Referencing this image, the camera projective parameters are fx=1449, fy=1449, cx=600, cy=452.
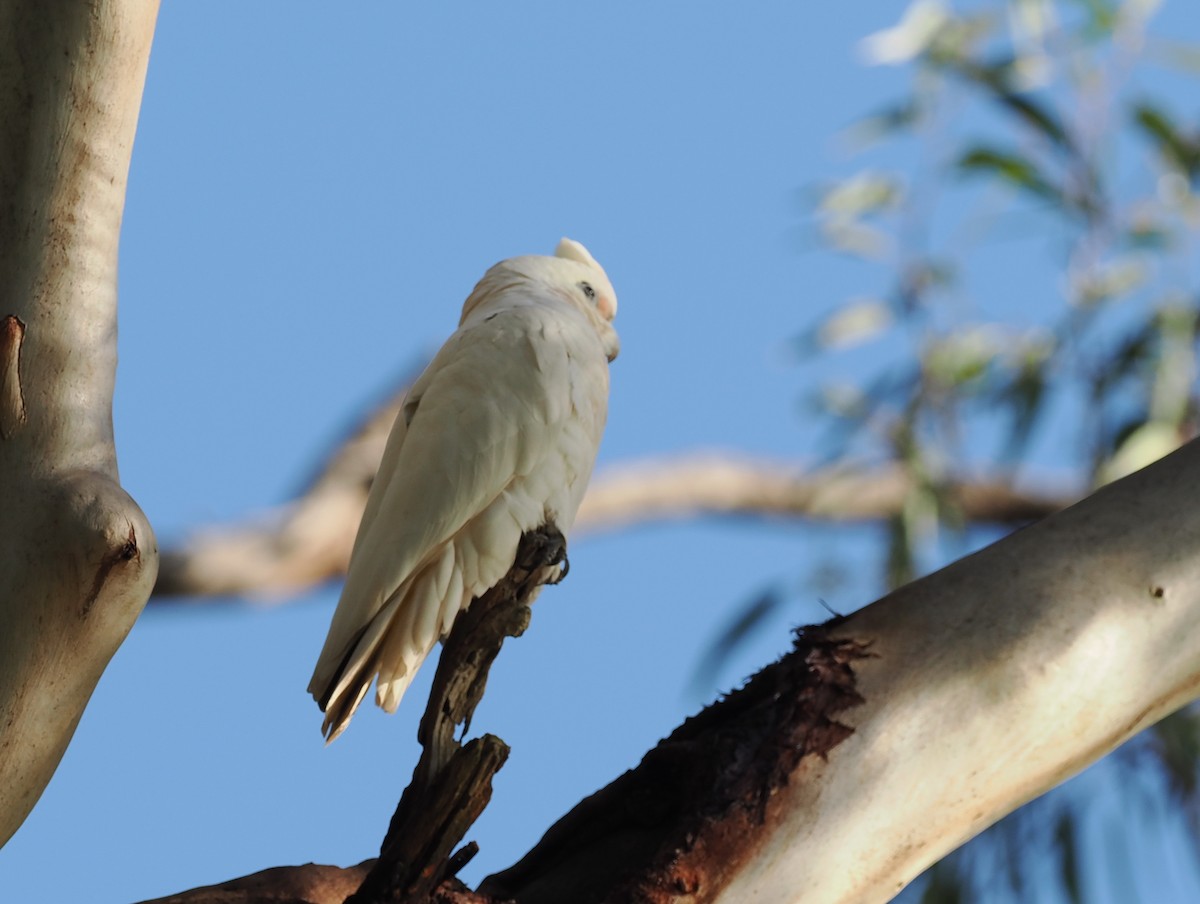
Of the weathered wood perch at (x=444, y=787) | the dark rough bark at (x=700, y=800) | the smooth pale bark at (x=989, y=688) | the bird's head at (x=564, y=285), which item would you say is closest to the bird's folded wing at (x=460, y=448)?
the bird's head at (x=564, y=285)

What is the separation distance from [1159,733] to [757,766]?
1.97 metres

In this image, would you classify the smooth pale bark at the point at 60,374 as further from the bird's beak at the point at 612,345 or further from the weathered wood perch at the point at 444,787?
the bird's beak at the point at 612,345

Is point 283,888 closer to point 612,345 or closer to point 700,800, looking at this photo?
point 700,800

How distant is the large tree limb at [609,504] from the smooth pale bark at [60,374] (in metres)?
1.93

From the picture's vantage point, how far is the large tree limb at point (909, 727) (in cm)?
149

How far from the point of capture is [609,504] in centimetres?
491

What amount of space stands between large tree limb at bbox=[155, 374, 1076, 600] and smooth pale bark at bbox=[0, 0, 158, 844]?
1.93 m

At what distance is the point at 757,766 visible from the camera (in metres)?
1.51

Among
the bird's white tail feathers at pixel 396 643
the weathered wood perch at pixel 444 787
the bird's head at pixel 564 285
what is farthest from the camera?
the bird's head at pixel 564 285

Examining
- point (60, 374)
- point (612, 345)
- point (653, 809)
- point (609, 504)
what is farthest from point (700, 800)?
point (609, 504)

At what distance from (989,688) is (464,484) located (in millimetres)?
784

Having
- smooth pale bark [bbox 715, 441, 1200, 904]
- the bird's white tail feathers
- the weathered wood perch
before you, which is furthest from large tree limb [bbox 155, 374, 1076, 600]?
smooth pale bark [bbox 715, 441, 1200, 904]

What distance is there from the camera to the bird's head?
7.47ft

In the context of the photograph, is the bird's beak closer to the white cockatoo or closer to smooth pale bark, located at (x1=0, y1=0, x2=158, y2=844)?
the white cockatoo
